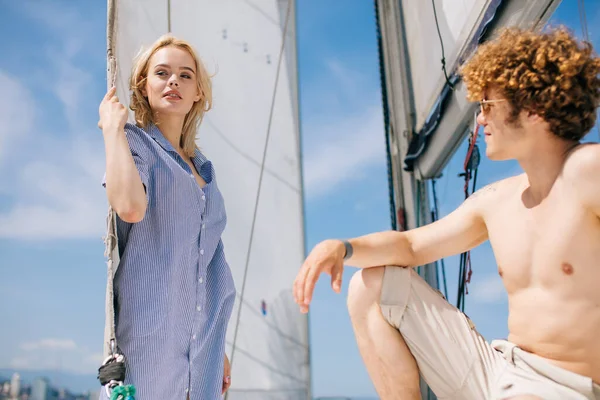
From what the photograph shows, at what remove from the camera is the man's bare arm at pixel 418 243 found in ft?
3.70

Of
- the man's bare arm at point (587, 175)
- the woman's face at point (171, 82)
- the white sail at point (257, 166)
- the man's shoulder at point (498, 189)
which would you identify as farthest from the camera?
the white sail at point (257, 166)

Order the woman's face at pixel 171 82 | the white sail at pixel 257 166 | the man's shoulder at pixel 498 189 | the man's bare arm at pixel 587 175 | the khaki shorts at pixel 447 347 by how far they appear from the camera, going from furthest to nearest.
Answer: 1. the white sail at pixel 257 166
2. the woman's face at pixel 171 82
3. the man's shoulder at pixel 498 189
4. the khaki shorts at pixel 447 347
5. the man's bare arm at pixel 587 175

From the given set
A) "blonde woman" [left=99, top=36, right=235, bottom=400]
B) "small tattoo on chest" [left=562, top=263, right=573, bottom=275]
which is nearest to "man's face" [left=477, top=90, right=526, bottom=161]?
"small tattoo on chest" [left=562, top=263, right=573, bottom=275]

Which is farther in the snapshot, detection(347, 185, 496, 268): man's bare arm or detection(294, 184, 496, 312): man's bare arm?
detection(347, 185, 496, 268): man's bare arm

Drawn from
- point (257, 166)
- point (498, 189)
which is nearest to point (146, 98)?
point (498, 189)

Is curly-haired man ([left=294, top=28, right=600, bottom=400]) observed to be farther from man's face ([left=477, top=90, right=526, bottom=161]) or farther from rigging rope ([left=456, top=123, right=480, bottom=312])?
rigging rope ([left=456, top=123, right=480, bottom=312])

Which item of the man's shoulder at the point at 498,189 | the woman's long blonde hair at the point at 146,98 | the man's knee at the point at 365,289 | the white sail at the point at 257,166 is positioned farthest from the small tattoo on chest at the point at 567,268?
the white sail at the point at 257,166

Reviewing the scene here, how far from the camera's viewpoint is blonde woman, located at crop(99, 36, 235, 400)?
1.12m

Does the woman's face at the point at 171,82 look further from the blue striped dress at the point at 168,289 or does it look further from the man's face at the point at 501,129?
the man's face at the point at 501,129

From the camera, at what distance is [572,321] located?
3.37ft

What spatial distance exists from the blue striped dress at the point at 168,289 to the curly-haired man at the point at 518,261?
0.87 feet

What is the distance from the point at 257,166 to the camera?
2582 millimetres

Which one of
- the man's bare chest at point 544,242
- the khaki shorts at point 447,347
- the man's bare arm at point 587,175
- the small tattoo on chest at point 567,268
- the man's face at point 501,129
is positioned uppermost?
the man's face at point 501,129

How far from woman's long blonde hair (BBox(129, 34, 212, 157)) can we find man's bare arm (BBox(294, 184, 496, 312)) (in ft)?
1.65
